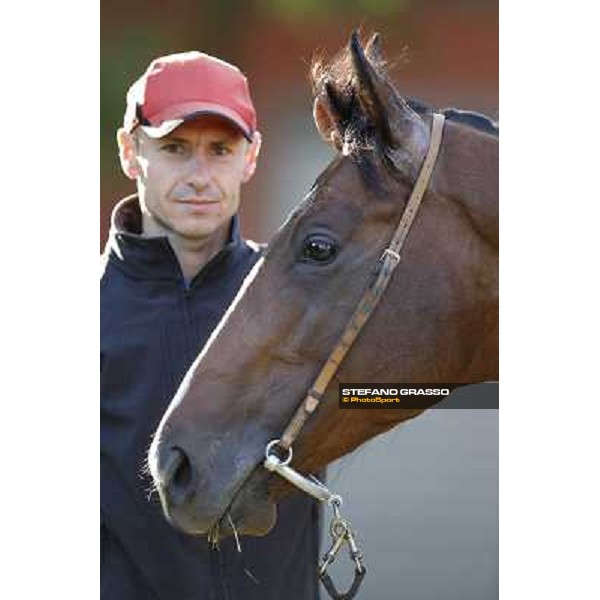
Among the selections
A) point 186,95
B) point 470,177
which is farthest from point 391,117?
point 186,95

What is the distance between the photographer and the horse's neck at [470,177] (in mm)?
2271

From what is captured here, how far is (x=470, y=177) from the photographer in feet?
7.56

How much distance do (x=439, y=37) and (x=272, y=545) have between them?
49.1 inches

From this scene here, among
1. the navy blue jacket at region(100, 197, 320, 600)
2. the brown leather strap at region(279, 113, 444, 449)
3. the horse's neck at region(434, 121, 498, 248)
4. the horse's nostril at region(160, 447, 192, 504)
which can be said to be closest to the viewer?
the horse's nostril at region(160, 447, 192, 504)

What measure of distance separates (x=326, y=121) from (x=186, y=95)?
32 centimetres

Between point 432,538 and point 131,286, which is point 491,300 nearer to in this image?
point 432,538

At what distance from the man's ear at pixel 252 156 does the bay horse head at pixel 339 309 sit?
0.96 ft

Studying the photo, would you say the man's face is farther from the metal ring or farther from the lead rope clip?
the lead rope clip

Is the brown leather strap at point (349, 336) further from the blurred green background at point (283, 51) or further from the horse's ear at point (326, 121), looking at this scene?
the blurred green background at point (283, 51)

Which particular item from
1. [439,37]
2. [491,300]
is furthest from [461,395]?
[439,37]

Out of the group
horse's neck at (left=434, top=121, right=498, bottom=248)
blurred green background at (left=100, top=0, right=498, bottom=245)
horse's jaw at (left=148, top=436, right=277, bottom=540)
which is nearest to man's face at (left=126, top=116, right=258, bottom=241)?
blurred green background at (left=100, top=0, right=498, bottom=245)

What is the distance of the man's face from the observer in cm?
244

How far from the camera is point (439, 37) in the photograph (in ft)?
8.65

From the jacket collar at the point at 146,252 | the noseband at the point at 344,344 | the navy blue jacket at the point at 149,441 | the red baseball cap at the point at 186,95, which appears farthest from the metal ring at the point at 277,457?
the red baseball cap at the point at 186,95
